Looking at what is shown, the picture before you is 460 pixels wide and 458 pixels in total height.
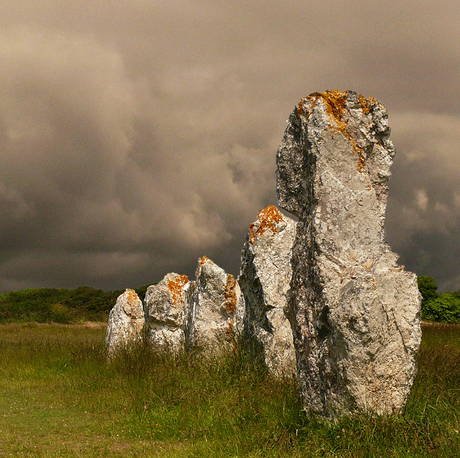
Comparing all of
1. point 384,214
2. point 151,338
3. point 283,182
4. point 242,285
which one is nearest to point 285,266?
point 242,285

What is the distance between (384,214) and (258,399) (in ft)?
9.15

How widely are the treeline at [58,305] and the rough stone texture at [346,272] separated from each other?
104 feet

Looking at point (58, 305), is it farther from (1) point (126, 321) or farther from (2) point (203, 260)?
(2) point (203, 260)

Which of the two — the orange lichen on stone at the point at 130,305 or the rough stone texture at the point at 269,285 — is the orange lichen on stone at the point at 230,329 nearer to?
the rough stone texture at the point at 269,285

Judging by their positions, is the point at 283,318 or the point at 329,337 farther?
the point at 283,318

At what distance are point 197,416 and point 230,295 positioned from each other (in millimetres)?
4687

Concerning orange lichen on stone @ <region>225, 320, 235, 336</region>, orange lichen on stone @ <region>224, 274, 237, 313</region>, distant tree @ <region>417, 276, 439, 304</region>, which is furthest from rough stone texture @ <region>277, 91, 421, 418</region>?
distant tree @ <region>417, 276, 439, 304</region>

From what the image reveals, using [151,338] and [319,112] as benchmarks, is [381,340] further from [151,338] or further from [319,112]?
[151,338]

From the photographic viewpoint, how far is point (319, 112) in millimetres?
5668

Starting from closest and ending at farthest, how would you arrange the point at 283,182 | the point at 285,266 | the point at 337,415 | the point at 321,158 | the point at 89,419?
the point at 337,415
the point at 321,158
the point at 283,182
the point at 89,419
the point at 285,266

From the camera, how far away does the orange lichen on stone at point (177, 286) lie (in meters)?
13.5

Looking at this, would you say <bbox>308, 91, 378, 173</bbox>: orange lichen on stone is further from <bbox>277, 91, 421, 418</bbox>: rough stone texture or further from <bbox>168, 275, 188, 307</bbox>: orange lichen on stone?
<bbox>168, 275, 188, 307</bbox>: orange lichen on stone

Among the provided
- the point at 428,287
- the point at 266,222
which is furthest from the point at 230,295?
the point at 428,287

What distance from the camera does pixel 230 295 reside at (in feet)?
36.7
